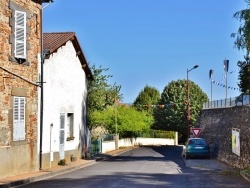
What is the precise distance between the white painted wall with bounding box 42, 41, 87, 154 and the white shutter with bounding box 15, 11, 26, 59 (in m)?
2.96

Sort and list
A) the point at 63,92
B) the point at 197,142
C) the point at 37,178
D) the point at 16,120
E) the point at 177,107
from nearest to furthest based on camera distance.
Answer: the point at 37,178, the point at 16,120, the point at 63,92, the point at 197,142, the point at 177,107

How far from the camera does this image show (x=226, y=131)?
120 feet

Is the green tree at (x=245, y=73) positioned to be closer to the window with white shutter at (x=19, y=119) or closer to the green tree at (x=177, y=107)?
the window with white shutter at (x=19, y=119)

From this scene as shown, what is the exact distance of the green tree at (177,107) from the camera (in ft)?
256

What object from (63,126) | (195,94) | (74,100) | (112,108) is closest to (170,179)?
(63,126)

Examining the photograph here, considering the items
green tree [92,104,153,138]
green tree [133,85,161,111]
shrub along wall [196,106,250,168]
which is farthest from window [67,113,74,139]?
green tree [133,85,161,111]

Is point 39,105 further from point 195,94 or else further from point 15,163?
point 195,94

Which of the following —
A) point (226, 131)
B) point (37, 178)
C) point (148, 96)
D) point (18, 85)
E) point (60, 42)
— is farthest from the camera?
point (148, 96)

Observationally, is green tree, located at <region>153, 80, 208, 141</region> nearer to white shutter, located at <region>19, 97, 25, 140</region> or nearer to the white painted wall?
the white painted wall

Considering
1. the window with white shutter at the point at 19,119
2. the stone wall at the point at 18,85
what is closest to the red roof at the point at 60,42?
the stone wall at the point at 18,85

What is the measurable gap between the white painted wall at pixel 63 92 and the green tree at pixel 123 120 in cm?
1938

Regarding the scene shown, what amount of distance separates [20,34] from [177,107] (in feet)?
189

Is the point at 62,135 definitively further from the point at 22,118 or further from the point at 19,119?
the point at 19,119

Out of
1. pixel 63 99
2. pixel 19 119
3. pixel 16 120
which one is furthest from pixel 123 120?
pixel 16 120
